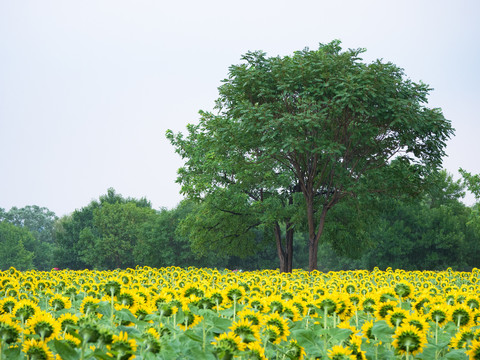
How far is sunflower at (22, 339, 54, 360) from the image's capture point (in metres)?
3.11

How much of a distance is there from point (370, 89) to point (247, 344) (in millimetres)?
17223

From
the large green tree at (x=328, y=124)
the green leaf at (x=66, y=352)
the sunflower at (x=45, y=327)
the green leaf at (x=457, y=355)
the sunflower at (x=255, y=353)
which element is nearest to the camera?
the green leaf at (x=66, y=352)

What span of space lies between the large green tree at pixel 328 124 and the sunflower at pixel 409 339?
14884 mm

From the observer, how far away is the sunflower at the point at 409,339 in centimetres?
356

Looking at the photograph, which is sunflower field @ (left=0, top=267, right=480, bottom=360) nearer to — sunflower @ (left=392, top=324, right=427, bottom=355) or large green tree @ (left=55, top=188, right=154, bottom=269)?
sunflower @ (left=392, top=324, right=427, bottom=355)

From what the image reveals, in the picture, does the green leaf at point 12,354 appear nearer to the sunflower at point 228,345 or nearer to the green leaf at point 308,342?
the sunflower at point 228,345

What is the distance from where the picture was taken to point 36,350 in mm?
3123

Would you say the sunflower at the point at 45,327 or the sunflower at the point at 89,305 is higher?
the sunflower at the point at 89,305

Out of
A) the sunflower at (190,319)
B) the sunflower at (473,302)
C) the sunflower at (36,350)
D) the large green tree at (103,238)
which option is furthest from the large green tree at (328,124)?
the large green tree at (103,238)

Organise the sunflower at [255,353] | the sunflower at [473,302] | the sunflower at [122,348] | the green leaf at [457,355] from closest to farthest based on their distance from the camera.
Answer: the sunflower at [122,348], the sunflower at [255,353], the green leaf at [457,355], the sunflower at [473,302]

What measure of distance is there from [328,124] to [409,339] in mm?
18673

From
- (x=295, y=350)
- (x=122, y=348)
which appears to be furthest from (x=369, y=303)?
(x=122, y=348)

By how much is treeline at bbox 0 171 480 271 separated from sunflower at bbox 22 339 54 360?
26728 mm

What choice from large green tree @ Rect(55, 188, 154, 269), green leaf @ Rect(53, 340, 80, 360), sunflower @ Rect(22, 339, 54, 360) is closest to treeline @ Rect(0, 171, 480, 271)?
large green tree @ Rect(55, 188, 154, 269)
